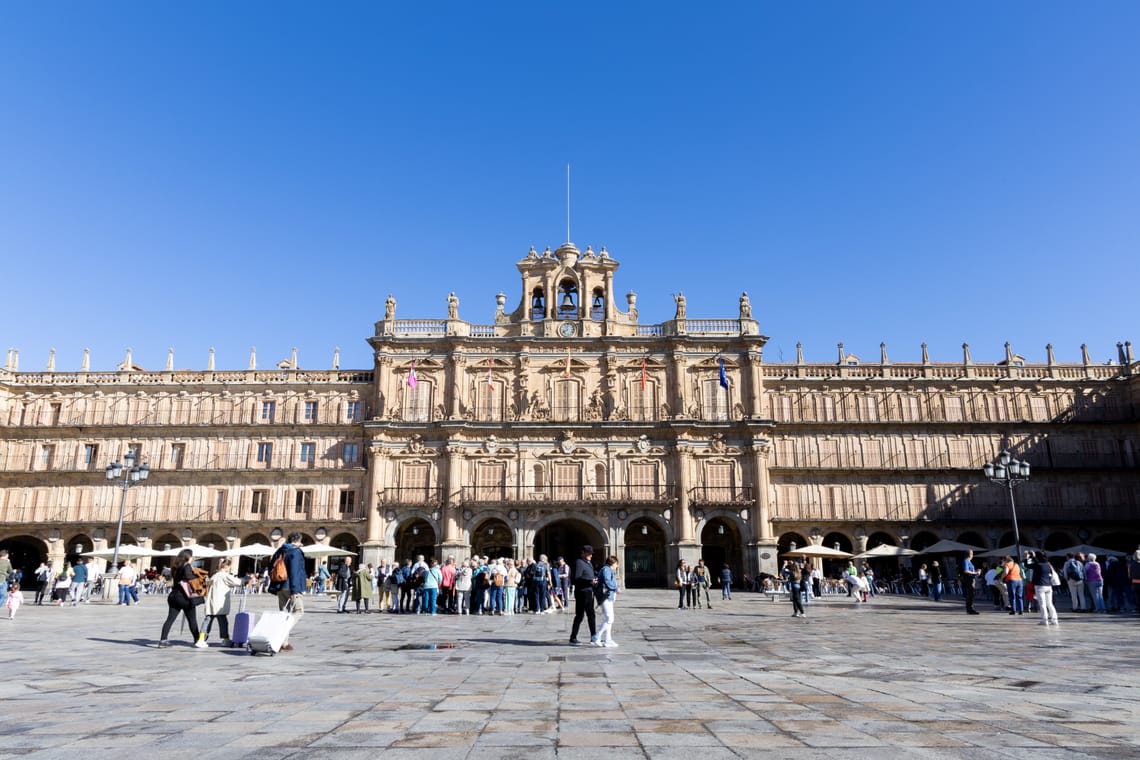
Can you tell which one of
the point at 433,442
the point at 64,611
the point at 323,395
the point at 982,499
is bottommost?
the point at 64,611

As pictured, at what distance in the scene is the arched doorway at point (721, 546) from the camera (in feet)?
145

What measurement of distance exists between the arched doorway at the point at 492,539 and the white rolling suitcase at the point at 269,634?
32.6 metres

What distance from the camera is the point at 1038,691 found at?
844cm

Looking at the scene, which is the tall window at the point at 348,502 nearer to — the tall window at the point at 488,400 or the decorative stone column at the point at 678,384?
the tall window at the point at 488,400

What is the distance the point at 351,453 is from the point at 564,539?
1333 centimetres

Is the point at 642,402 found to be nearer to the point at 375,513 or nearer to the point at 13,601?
the point at 375,513

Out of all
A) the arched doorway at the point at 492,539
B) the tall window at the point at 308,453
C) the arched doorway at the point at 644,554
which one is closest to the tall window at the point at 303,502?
the tall window at the point at 308,453

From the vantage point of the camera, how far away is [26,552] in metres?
46.2

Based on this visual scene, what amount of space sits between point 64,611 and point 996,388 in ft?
152

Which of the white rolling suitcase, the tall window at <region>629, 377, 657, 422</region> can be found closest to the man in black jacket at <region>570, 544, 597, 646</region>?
the white rolling suitcase

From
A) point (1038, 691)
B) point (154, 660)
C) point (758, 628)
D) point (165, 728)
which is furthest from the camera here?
point (758, 628)

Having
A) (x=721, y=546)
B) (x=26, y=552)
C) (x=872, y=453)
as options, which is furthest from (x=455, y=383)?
(x=26, y=552)

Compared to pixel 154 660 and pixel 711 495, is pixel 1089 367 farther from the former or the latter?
pixel 154 660

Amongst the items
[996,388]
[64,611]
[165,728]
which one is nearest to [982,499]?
[996,388]
